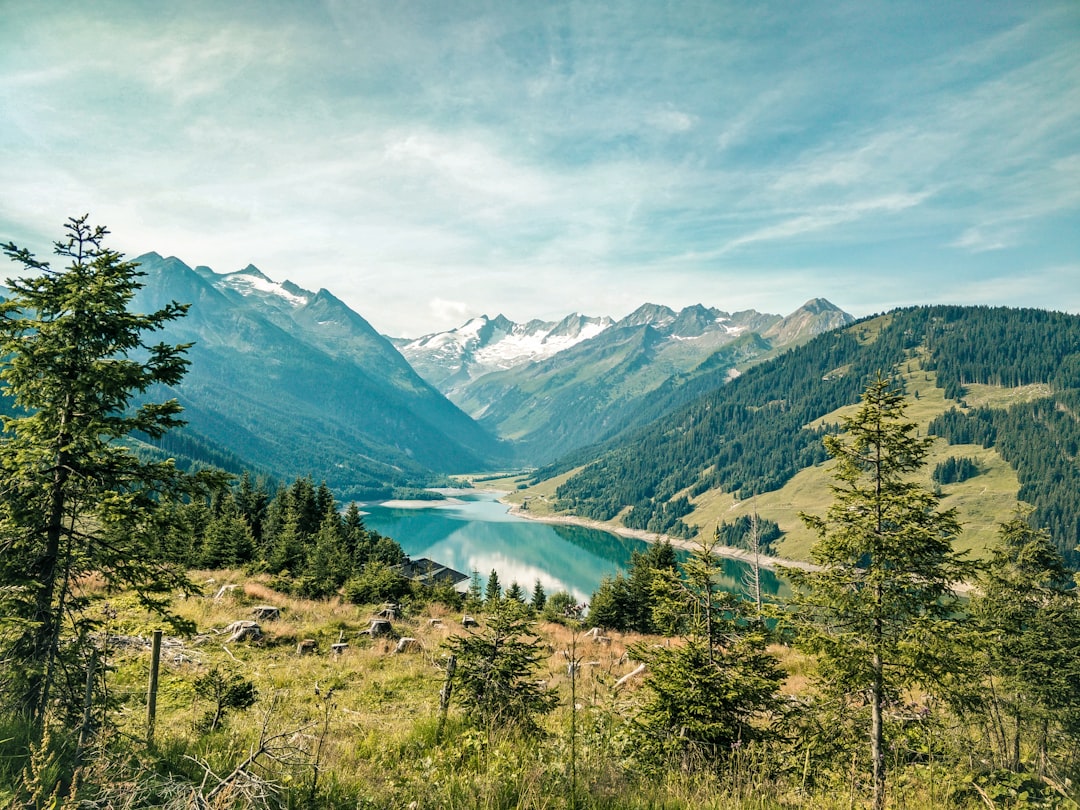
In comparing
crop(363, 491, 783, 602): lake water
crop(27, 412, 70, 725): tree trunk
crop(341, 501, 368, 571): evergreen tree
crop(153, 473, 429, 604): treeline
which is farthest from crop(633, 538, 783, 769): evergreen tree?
crop(363, 491, 783, 602): lake water

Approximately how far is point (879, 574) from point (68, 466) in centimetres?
1507

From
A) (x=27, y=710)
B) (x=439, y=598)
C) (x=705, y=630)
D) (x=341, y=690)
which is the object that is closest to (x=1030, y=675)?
(x=705, y=630)

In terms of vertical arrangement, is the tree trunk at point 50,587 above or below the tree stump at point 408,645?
above

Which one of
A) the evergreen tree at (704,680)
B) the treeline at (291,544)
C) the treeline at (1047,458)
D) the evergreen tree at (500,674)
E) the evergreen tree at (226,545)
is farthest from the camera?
the treeline at (1047,458)

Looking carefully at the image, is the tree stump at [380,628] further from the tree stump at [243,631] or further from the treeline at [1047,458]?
the treeline at [1047,458]

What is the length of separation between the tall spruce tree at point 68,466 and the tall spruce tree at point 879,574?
12830mm

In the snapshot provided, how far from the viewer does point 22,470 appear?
767cm

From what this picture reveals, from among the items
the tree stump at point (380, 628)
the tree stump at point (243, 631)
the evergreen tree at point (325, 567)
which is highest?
the tree stump at point (243, 631)

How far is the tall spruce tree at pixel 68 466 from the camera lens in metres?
7.62

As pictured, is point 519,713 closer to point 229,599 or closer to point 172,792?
point 172,792

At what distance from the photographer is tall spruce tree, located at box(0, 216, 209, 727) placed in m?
7.62

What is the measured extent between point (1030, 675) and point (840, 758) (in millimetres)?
16913

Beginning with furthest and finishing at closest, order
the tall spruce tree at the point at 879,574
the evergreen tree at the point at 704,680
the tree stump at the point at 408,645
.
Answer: the tree stump at the point at 408,645 → the tall spruce tree at the point at 879,574 → the evergreen tree at the point at 704,680

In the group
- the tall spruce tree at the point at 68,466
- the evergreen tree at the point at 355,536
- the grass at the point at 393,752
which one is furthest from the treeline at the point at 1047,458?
the tall spruce tree at the point at 68,466
